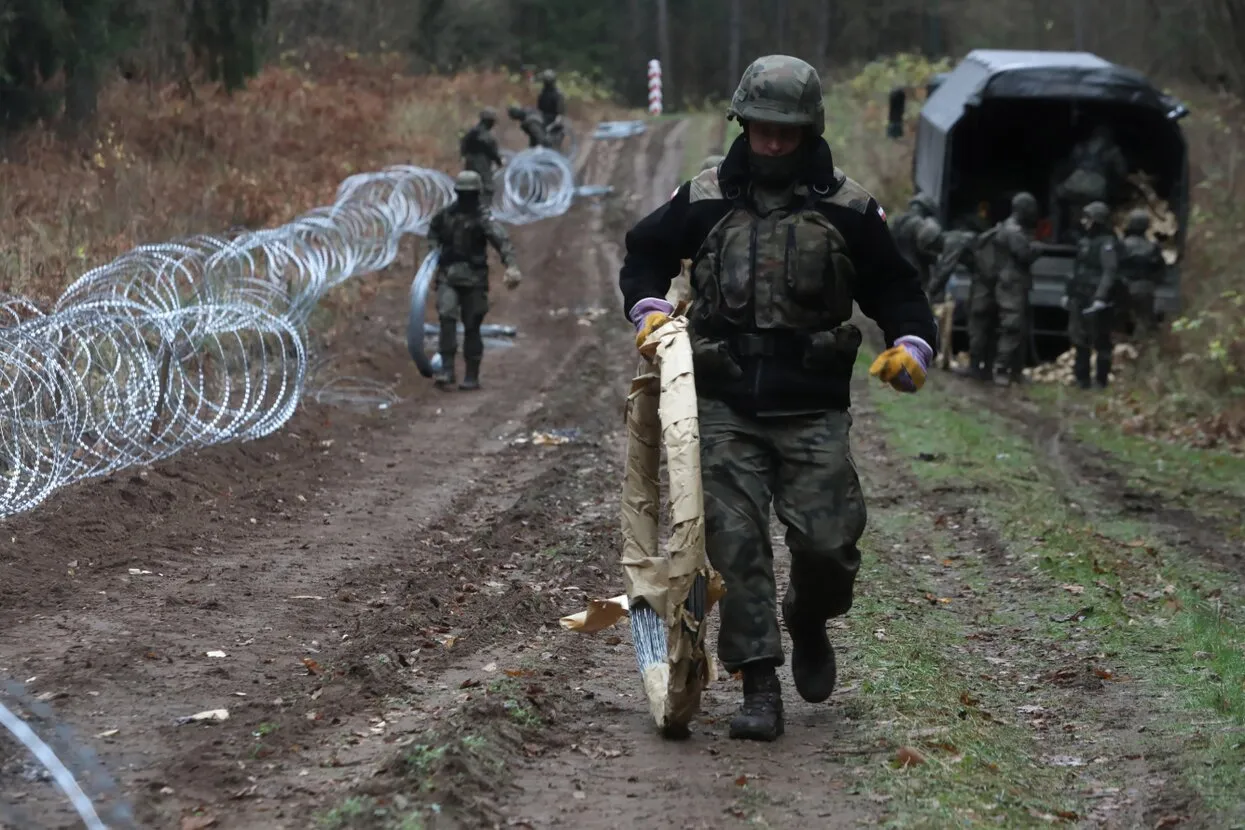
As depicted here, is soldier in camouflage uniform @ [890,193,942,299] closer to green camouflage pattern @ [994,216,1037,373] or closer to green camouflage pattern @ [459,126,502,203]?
green camouflage pattern @ [994,216,1037,373]

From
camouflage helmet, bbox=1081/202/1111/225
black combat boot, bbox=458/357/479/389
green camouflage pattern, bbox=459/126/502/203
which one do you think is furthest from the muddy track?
green camouflage pattern, bbox=459/126/502/203

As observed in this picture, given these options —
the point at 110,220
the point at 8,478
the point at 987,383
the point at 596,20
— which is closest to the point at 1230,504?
the point at 987,383

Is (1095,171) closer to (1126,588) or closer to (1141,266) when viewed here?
(1141,266)

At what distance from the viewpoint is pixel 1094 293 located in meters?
17.5

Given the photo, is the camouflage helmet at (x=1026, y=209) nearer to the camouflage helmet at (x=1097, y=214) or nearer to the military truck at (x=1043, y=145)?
the camouflage helmet at (x=1097, y=214)

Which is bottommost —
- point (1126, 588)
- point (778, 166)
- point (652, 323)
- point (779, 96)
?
point (1126, 588)

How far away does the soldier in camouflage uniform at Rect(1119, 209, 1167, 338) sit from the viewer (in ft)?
57.6

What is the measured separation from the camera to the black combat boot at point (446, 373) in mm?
15944

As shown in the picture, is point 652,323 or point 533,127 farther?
point 533,127

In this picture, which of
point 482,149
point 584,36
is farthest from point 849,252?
point 584,36

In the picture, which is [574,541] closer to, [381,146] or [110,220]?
[110,220]

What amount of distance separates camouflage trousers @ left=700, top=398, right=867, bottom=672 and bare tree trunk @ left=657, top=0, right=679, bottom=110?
54.2 metres

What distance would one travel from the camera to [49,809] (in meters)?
4.53

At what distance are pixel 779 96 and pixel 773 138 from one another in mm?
154
